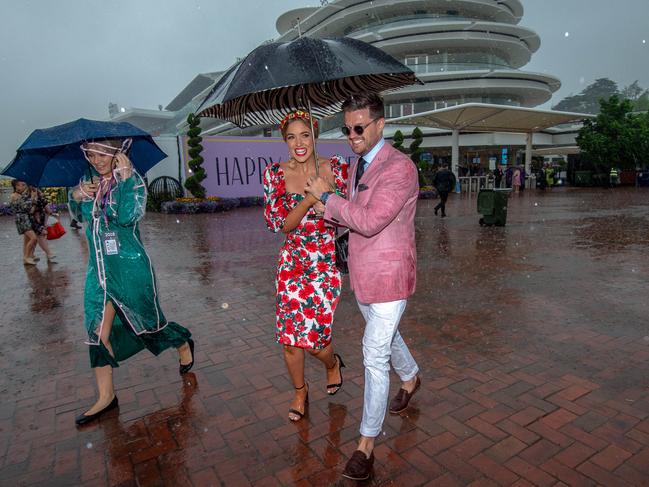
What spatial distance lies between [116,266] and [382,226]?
1.98 meters

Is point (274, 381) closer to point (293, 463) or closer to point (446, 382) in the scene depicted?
point (293, 463)

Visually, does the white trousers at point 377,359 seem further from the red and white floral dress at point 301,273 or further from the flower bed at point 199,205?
the flower bed at point 199,205

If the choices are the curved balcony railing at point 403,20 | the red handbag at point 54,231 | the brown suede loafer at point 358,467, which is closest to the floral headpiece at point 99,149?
the brown suede loafer at point 358,467

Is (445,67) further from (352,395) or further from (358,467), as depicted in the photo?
(358,467)

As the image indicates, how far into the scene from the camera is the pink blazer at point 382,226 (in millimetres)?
2262

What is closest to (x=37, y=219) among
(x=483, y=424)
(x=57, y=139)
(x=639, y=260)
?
(x=57, y=139)

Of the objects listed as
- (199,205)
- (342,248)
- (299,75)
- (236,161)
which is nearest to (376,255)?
(342,248)

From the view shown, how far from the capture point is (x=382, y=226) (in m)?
2.26

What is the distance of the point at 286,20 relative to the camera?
169 feet

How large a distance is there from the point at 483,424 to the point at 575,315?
2672 mm

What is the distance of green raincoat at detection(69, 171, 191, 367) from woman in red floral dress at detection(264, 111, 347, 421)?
1023 millimetres

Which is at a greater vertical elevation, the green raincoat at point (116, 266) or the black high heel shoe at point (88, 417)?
the green raincoat at point (116, 266)

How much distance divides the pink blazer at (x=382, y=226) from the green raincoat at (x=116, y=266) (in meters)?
1.60

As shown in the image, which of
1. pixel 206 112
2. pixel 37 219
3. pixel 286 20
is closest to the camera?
pixel 206 112
